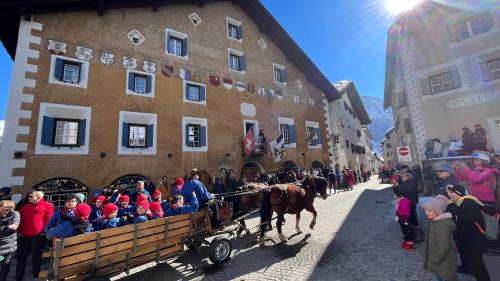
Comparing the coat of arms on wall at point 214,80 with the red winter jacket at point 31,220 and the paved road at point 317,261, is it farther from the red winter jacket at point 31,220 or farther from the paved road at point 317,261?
the red winter jacket at point 31,220

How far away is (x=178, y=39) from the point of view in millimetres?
14758

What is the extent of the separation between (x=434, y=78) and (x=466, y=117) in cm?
303

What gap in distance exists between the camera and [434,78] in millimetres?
14883

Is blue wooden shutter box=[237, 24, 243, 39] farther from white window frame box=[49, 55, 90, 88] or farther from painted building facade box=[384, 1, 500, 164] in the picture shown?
painted building facade box=[384, 1, 500, 164]

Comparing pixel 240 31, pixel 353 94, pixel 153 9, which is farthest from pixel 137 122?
pixel 353 94

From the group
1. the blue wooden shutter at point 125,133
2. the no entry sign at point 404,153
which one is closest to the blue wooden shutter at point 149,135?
the blue wooden shutter at point 125,133

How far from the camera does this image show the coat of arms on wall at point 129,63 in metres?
12.2

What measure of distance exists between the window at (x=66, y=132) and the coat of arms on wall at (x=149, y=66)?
4.25m

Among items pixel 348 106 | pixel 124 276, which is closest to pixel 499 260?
pixel 124 276

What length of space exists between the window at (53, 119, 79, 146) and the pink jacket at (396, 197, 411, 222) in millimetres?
12061

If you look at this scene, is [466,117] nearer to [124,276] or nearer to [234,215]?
[234,215]

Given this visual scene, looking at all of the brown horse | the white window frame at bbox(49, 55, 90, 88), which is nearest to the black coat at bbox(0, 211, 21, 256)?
the brown horse

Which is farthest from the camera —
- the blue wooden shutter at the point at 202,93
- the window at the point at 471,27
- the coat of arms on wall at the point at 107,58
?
the blue wooden shutter at the point at 202,93

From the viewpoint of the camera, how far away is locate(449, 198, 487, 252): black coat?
3617mm
